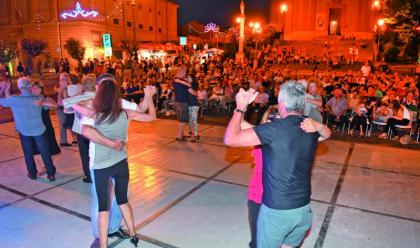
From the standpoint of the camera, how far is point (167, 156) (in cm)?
694

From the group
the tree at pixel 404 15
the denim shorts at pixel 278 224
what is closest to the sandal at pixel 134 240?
the denim shorts at pixel 278 224

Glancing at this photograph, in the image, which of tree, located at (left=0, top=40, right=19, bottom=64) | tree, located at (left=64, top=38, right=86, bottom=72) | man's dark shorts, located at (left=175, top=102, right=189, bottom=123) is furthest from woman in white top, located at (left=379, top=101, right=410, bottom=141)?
tree, located at (left=64, top=38, right=86, bottom=72)

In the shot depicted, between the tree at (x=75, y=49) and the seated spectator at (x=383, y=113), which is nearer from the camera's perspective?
the seated spectator at (x=383, y=113)

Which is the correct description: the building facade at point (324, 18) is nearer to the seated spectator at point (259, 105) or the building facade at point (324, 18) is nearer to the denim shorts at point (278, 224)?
the seated spectator at point (259, 105)

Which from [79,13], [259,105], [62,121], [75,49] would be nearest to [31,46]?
[75,49]

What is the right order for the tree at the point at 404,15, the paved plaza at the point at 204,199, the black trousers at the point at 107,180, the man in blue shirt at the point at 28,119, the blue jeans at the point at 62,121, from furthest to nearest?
the tree at the point at 404,15 → the blue jeans at the point at 62,121 → the man in blue shirt at the point at 28,119 → the paved plaza at the point at 204,199 → the black trousers at the point at 107,180

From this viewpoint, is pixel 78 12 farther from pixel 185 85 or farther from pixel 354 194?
pixel 354 194

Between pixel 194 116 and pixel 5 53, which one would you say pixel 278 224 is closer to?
pixel 194 116

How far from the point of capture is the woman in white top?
8.31 metres

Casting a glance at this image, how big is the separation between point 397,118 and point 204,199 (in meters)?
6.00

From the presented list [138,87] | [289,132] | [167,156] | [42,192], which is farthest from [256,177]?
[138,87]

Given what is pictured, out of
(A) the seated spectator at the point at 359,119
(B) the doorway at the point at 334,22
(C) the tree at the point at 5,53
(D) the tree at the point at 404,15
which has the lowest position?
(A) the seated spectator at the point at 359,119

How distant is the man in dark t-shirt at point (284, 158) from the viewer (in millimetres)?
2270

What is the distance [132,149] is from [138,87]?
5.01 m
